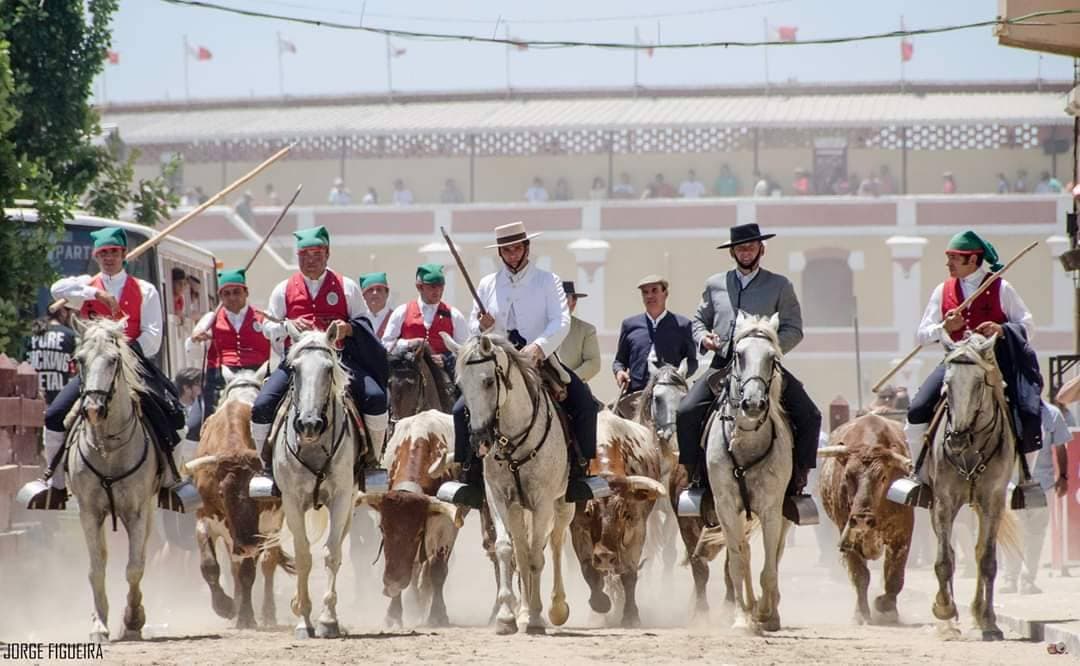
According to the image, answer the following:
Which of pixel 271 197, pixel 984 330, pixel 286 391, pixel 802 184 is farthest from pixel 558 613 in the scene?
pixel 271 197

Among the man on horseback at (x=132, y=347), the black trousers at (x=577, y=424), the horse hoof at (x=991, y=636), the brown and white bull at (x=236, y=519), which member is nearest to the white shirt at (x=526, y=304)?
the black trousers at (x=577, y=424)

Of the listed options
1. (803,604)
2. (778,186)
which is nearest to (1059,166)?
(778,186)

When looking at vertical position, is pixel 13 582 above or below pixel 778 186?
below

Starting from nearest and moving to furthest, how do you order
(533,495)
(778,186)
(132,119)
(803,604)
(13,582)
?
(533,495), (13,582), (803,604), (778,186), (132,119)

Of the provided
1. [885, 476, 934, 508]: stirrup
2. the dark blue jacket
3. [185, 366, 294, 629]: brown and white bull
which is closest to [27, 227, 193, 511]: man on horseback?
[185, 366, 294, 629]: brown and white bull

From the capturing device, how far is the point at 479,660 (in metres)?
10.5

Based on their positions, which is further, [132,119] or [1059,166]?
[132,119]

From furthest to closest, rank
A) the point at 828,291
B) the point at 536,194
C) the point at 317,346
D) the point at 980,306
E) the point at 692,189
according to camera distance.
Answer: the point at 536,194 → the point at 828,291 → the point at 692,189 → the point at 980,306 → the point at 317,346

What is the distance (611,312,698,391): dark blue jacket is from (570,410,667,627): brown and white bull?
2.74 m

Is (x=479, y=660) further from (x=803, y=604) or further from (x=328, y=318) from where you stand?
(x=803, y=604)

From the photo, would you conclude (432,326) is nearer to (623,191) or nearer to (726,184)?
(726,184)

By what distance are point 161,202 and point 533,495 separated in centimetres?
1795

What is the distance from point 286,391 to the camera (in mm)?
13055

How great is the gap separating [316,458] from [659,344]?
4.89 m
